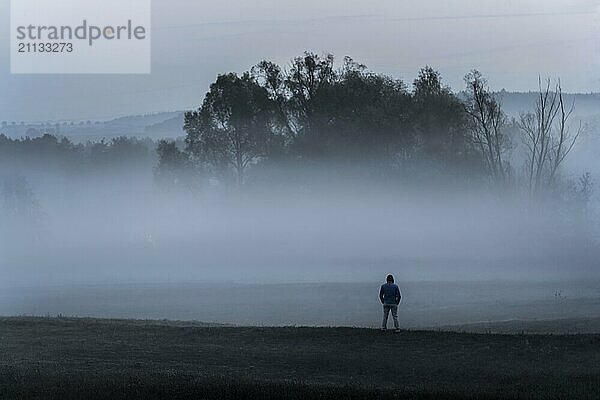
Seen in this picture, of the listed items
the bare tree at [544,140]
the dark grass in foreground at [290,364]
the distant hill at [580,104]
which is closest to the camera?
the dark grass in foreground at [290,364]

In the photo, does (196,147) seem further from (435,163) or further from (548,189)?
(548,189)

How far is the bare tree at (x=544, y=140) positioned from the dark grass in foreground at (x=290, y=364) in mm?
64302

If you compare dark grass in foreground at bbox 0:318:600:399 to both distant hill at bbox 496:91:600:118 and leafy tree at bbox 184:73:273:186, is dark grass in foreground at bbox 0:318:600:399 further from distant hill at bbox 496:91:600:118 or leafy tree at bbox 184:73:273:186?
distant hill at bbox 496:91:600:118

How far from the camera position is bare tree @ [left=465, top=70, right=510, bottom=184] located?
325 ft

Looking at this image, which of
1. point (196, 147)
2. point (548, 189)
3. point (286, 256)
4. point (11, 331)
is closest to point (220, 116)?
point (196, 147)

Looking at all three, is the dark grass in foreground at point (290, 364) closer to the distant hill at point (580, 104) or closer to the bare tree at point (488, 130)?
the bare tree at point (488, 130)

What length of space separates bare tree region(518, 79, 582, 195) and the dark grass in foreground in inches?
2532

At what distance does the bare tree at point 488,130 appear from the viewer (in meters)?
98.9

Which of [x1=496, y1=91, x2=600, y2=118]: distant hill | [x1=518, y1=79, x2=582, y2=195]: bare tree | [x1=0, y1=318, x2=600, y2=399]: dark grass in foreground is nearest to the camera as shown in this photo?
[x1=0, y1=318, x2=600, y2=399]: dark grass in foreground

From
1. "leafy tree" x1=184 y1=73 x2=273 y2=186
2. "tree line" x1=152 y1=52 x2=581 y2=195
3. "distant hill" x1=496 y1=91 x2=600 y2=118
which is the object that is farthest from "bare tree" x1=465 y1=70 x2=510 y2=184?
"distant hill" x1=496 y1=91 x2=600 y2=118

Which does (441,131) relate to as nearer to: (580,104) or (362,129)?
(362,129)

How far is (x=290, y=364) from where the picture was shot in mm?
29359

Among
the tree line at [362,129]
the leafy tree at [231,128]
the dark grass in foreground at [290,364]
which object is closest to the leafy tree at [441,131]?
the tree line at [362,129]

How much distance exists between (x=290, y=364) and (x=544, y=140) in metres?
73.4
